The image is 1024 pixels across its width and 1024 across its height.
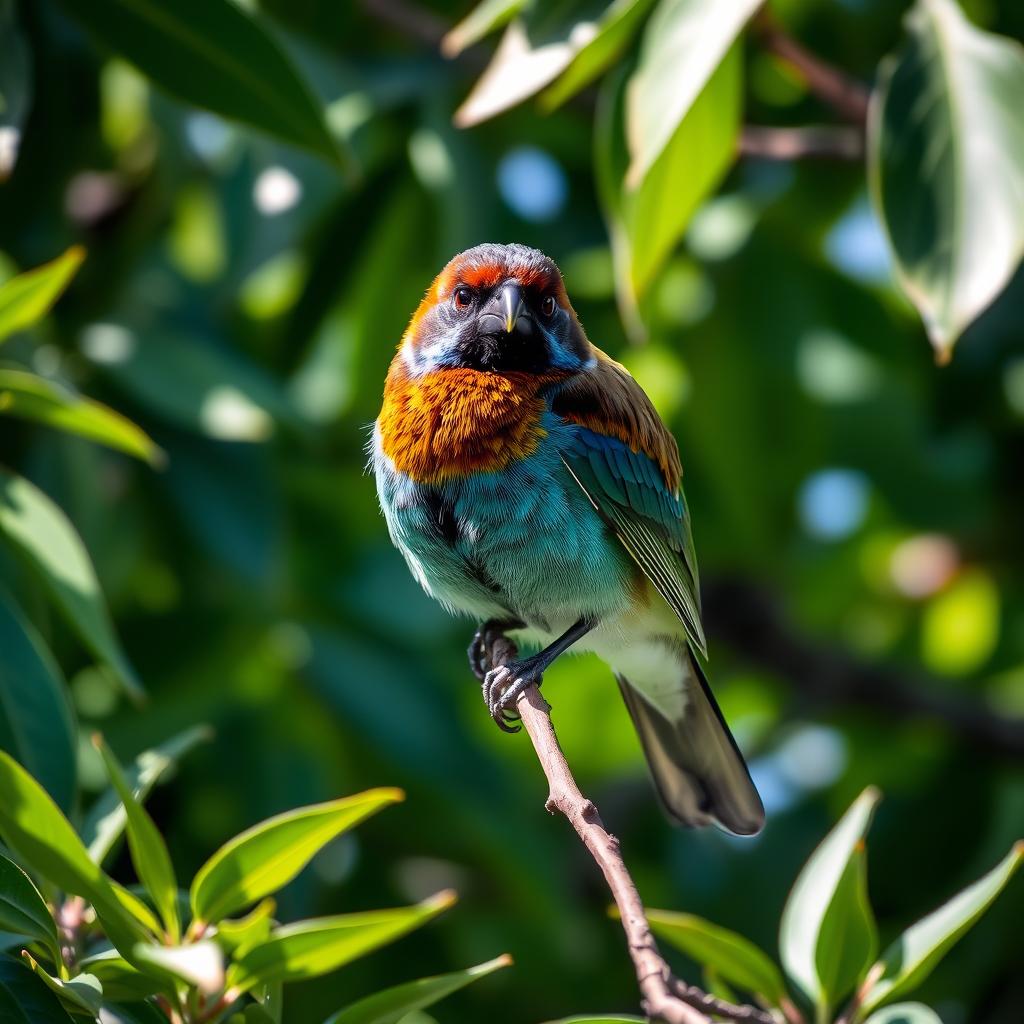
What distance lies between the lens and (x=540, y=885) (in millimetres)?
4094

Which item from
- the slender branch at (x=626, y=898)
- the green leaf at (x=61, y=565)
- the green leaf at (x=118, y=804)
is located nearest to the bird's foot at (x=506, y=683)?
the slender branch at (x=626, y=898)

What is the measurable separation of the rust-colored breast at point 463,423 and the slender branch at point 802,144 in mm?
1190

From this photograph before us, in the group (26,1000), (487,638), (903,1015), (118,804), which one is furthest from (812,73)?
(26,1000)

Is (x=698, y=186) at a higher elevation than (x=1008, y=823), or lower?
higher

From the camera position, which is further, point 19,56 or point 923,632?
point 923,632

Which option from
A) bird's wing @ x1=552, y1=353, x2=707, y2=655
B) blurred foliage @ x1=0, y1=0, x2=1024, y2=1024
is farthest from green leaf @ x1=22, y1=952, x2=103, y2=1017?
bird's wing @ x1=552, y1=353, x2=707, y2=655

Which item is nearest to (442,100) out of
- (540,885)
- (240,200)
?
(240,200)

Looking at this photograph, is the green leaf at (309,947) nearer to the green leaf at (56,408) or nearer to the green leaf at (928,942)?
the green leaf at (928,942)

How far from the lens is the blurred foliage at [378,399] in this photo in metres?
3.21

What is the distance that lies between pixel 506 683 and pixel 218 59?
1.47m

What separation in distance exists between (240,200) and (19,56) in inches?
33.5

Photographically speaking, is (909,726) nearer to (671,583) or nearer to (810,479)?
(810,479)

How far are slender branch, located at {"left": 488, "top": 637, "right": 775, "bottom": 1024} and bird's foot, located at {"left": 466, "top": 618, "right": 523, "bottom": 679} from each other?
0.98 metres

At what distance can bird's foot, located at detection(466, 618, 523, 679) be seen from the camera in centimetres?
345
